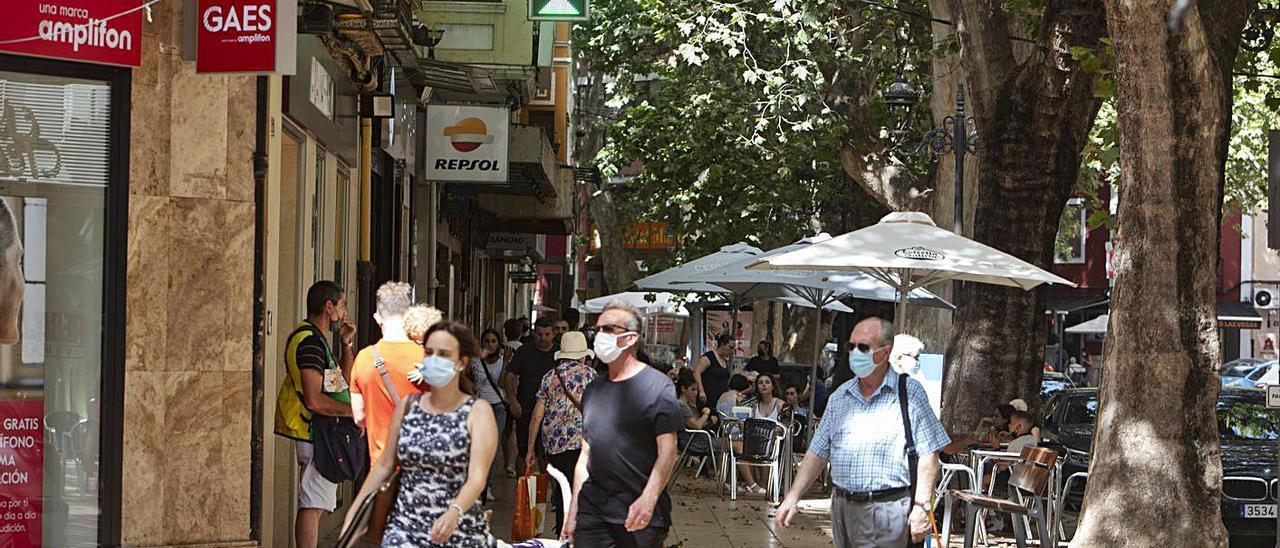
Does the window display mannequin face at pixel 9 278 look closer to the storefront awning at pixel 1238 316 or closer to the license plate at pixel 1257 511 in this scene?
the license plate at pixel 1257 511

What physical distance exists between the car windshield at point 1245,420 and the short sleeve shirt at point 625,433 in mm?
9255

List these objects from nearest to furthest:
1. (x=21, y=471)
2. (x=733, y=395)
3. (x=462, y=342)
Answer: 1. (x=462, y=342)
2. (x=21, y=471)
3. (x=733, y=395)

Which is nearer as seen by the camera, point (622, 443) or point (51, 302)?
point (622, 443)

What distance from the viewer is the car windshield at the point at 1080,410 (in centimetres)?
1768

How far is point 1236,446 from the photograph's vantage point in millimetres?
15156

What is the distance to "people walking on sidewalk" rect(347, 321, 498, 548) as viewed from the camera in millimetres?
6418

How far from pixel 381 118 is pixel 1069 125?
256 inches

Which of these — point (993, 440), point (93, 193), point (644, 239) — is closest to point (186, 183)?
point (93, 193)

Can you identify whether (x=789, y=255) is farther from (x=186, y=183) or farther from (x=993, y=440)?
(x=186, y=183)

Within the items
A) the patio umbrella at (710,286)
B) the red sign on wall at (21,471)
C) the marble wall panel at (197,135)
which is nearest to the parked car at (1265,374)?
the patio umbrella at (710,286)

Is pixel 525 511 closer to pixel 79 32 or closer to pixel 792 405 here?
pixel 79 32

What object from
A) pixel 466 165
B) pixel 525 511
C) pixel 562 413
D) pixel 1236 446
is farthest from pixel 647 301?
pixel 525 511

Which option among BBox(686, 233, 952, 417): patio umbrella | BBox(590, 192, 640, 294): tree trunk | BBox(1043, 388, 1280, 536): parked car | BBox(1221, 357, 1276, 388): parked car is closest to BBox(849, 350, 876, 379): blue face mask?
BBox(1043, 388, 1280, 536): parked car

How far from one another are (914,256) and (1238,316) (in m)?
49.1
